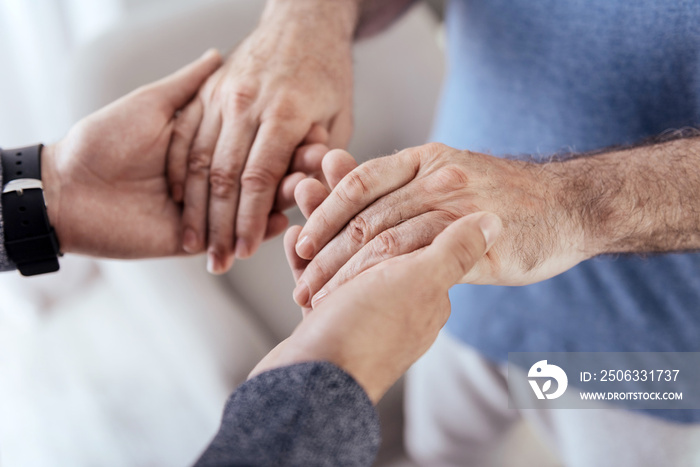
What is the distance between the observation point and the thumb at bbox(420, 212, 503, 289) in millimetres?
529

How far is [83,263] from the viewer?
1.59m

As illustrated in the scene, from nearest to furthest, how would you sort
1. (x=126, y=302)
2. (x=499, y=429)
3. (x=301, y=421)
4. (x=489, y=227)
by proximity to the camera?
(x=301, y=421), (x=489, y=227), (x=499, y=429), (x=126, y=302)

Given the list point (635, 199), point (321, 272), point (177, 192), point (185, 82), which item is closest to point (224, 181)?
point (177, 192)

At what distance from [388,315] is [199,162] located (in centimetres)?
54

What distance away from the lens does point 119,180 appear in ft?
3.01

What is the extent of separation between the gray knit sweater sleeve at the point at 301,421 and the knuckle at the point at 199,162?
0.53 meters

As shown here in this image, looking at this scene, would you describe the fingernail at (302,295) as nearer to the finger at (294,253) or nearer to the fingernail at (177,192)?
the finger at (294,253)

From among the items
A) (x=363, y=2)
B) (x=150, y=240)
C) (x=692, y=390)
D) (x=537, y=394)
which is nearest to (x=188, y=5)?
(x=363, y=2)

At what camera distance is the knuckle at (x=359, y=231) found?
67cm

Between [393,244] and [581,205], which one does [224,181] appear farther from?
[581,205]

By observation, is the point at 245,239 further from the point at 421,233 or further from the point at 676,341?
the point at 676,341

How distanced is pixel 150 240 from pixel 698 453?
1.01 meters

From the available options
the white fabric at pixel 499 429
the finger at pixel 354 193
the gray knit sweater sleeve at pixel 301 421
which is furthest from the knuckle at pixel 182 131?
the white fabric at pixel 499 429

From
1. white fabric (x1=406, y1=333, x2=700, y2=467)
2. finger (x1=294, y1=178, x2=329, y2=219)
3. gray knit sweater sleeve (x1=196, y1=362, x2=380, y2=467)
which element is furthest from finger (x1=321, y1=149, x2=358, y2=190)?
white fabric (x1=406, y1=333, x2=700, y2=467)
